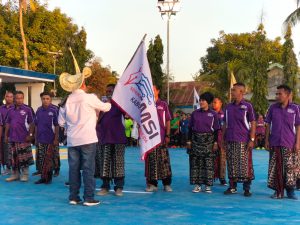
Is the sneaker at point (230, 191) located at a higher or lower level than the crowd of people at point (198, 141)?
lower

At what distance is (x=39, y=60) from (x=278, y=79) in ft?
72.7

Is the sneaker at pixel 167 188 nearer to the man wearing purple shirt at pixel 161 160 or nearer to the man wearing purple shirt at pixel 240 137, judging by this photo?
the man wearing purple shirt at pixel 161 160

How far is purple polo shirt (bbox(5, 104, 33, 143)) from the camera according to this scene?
9.70 meters

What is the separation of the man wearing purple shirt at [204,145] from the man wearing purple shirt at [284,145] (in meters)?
1.04

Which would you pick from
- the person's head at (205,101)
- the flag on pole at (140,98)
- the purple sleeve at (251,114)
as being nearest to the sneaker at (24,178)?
the flag on pole at (140,98)

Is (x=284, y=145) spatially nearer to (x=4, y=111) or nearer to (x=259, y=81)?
(x=4, y=111)

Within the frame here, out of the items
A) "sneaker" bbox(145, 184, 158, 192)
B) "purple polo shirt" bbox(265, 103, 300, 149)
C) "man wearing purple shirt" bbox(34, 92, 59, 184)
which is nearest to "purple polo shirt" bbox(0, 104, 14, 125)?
"man wearing purple shirt" bbox(34, 92, 59, 184)

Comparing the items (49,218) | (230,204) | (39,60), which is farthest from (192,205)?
(39,60)

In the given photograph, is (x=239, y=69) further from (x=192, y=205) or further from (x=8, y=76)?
(x=192, y=205)

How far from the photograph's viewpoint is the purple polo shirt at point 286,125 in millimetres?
7938

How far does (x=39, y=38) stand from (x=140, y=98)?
36.1 metres

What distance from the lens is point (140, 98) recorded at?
7.70m

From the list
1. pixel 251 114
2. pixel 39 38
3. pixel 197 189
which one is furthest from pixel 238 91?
pixel 39 38

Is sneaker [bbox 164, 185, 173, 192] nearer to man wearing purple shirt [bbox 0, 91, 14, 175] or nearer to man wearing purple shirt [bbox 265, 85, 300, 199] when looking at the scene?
man wearing purple shirt [bbox 265, 85, 300, 199]
